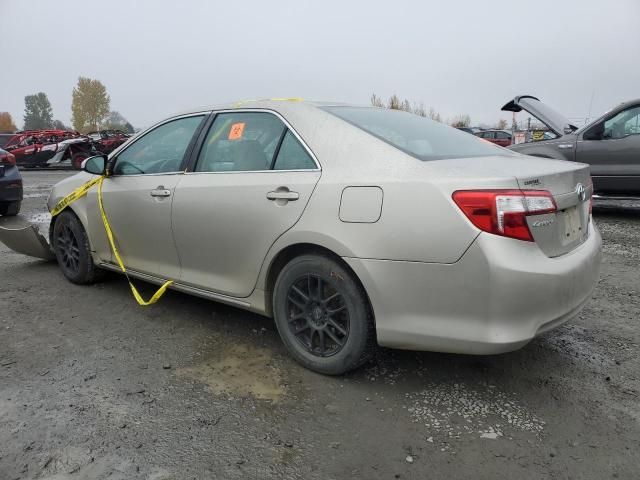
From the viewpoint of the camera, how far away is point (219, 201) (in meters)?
3.18

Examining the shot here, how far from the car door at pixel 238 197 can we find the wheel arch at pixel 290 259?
0.28 ft

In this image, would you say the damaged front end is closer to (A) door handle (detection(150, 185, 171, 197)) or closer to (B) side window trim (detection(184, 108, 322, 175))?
(A) door handle (detection(150, 185, 171, 197))

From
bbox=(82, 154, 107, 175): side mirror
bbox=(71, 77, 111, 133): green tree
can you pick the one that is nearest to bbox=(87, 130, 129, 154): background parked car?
bbox=(82, 154, 107, 175): side mirror

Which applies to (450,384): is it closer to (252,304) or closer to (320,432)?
(320,432)

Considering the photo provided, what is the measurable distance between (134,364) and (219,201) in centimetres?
108

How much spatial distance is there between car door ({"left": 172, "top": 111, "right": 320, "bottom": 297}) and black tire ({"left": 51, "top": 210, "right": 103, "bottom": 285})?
1.38 metres

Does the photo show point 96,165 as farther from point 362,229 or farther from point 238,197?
point 362,229

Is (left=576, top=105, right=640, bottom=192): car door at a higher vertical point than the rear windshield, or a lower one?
lower

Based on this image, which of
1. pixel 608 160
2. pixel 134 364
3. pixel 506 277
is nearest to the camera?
pixel 506 277

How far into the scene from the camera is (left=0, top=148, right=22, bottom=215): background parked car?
293 inches

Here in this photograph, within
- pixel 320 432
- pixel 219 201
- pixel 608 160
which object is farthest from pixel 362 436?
pixel 608 160

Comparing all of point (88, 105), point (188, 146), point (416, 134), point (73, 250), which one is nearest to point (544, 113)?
point (416, 134)

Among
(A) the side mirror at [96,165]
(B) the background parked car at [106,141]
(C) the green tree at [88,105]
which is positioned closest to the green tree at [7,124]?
(C) the green tree at [88,105]

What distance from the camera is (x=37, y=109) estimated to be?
106875 mm
